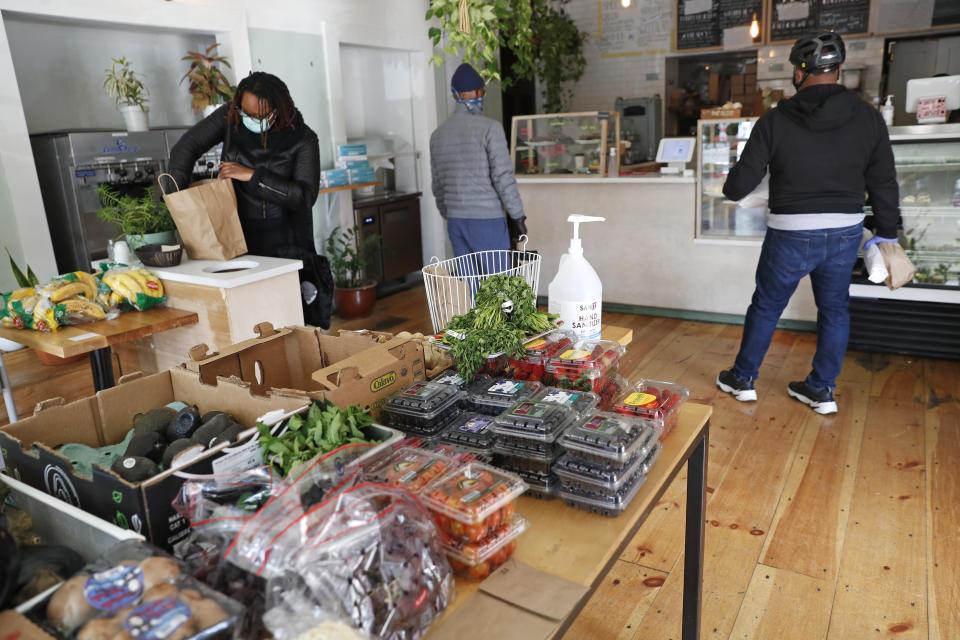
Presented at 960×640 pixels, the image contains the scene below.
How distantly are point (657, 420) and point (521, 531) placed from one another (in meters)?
0.44

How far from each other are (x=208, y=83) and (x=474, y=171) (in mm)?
2075

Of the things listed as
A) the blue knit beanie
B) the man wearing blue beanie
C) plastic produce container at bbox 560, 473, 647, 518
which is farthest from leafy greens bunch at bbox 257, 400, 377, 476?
the blue knit beanie

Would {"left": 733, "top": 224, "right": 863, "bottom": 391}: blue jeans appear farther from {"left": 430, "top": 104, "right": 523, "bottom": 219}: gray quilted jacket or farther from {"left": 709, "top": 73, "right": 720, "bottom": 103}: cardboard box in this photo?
{"left": 709, "top": 73, "right": 720, "bottom": 103}: cardboard box

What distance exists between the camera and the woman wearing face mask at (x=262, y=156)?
2.94 meters

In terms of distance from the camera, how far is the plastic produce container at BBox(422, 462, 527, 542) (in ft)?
3.36

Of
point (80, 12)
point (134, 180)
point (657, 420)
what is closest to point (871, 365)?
point (657, 420)

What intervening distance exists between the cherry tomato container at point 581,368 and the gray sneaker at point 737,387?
2.20 m

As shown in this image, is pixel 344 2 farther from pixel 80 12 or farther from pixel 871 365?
pixel 871 365

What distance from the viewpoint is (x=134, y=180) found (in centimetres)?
442

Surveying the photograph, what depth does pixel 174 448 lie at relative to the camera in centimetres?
120

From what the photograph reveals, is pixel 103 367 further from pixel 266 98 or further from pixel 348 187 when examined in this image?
pixel 348 187

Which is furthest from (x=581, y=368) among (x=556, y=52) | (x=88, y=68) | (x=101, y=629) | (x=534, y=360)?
(x=556, y=52)

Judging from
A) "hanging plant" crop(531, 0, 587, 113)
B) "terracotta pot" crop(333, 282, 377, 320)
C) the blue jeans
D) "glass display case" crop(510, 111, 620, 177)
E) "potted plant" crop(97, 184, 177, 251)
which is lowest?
"terracotta pot" crop(333, 282, 377, 320)

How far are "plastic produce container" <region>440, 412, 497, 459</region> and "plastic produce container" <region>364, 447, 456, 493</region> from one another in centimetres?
13
